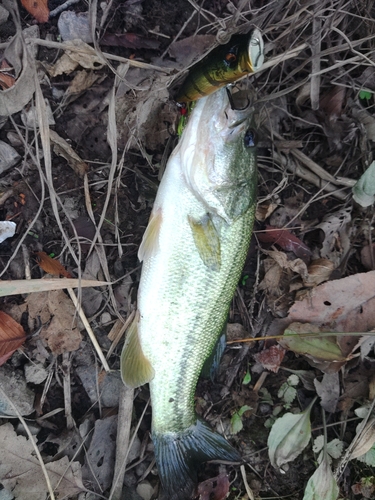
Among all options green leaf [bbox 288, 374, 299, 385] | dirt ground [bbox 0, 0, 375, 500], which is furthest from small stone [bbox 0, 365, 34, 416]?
green leaf [bbox 288, 374, 299, 385]

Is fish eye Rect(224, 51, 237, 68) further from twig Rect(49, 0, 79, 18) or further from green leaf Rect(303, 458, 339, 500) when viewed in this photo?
green leaf Rect(303, 458, 339, 500)

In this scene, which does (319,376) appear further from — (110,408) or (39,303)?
(39,303)

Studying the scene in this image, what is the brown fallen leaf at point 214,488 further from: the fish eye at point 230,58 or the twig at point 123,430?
the fish eye at point 230,58

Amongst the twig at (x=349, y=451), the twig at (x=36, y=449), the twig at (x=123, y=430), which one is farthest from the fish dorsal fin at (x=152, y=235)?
the twig at (x=349, y=451)

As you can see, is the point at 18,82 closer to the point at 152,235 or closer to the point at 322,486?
the point at 152,235

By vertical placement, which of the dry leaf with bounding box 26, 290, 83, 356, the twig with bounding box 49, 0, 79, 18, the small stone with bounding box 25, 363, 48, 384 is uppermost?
the twig with bounding box 49, 0, 79, 18

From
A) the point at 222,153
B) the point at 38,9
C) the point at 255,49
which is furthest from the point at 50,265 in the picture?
the point at 255,49
